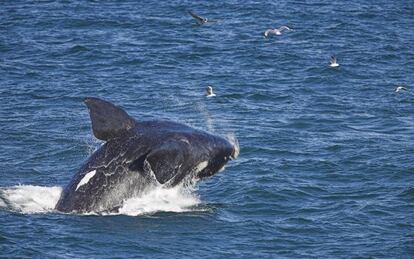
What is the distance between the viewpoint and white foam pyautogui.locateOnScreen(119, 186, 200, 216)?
21.0 meters

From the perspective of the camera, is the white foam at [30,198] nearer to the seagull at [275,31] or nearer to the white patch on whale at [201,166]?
the white patch on whale at [201,166]

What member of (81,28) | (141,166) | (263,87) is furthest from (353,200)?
(81,28)

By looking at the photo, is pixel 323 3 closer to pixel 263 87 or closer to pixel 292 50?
pixel 292 50

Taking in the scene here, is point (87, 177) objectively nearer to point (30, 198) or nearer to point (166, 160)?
point (166, 160)

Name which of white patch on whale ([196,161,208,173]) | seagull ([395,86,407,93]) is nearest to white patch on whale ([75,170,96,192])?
white patch on whale ([196,161,208,173])

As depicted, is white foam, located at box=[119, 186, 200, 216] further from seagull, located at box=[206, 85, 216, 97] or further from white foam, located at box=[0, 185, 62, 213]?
seagull, located at box=[206, 85, 216, 97]

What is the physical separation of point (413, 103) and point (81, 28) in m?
20.3

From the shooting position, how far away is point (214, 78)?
40688 millimetres

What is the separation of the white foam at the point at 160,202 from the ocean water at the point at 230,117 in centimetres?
4

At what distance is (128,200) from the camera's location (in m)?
20.9

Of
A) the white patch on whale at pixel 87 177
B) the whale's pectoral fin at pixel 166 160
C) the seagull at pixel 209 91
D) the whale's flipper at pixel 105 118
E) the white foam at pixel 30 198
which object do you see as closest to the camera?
the whale's pectoral fin at pixel 166 160

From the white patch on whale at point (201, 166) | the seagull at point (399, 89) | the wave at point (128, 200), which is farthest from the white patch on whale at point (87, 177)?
the seagull at point (399, 89)

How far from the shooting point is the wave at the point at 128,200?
69.2ft

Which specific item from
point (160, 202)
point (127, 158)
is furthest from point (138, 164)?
point (160, 202)
